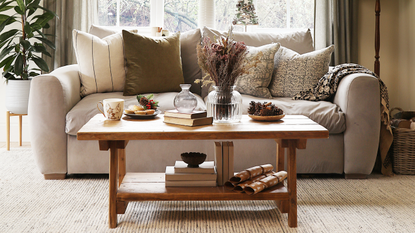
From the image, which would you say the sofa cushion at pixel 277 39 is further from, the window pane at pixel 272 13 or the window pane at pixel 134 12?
the window pane at pixel 134 12

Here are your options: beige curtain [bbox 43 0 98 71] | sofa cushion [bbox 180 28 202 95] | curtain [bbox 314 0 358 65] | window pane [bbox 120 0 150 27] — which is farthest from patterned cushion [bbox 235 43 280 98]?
beige curtain [bbox 43 0 98 71]

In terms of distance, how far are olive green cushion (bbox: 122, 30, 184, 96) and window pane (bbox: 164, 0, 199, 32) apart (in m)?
1.06

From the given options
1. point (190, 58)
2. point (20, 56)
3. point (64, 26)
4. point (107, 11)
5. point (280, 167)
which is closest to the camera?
point (280, 167)

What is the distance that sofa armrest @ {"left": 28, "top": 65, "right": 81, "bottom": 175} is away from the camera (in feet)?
7.37

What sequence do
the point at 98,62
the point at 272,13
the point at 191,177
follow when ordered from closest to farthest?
the point at 191,177, the point at 98,62, the point at 272,13

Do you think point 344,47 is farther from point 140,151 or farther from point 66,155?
point 66,155

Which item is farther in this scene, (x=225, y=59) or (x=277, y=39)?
(x=277, y=39)

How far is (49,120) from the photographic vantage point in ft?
7.43

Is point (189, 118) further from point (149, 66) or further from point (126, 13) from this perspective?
point (126, 13)

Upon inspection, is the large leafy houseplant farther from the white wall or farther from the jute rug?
the white wall

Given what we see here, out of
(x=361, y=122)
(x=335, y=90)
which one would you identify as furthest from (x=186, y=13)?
(x=361, y=122)

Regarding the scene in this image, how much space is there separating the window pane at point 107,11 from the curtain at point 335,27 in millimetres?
2023

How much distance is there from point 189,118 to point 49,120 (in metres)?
1.09

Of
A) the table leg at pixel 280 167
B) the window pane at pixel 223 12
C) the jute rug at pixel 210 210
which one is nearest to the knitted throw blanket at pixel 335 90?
the jute rug at pixel 210 210
